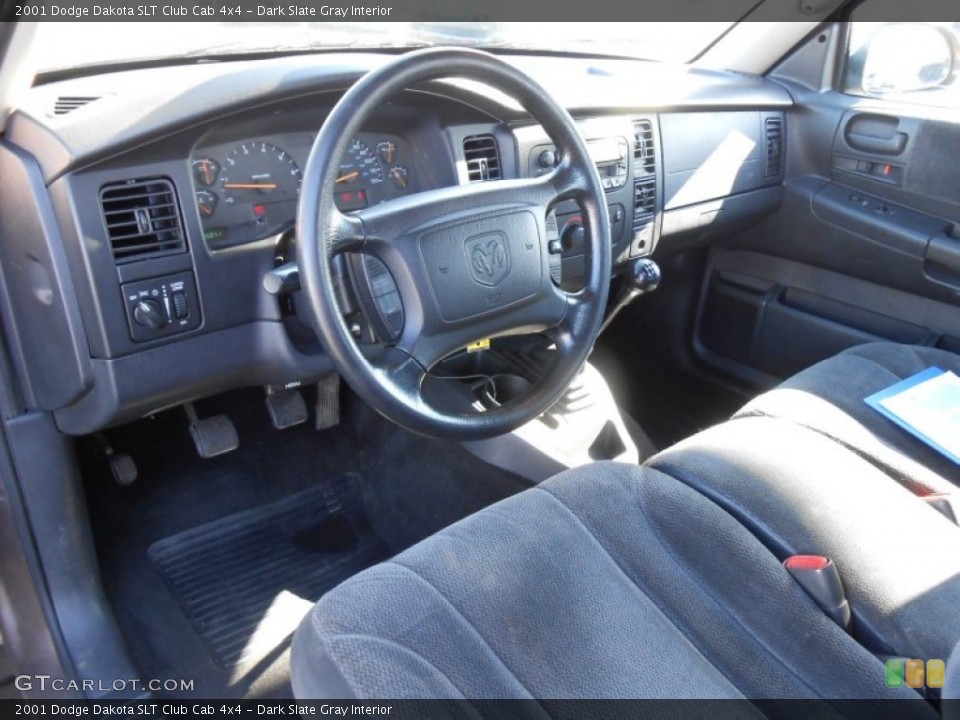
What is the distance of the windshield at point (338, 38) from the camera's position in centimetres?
149

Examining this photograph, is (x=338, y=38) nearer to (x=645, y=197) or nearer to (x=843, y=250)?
(x=645, y=197)

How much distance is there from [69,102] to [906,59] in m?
2.11

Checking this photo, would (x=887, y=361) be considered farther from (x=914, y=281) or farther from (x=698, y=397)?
(x=698, y=397)

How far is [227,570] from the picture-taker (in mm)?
1893

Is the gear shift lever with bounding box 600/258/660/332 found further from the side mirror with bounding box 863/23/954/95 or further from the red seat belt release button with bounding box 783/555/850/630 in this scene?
the side mirror with bounding box 863/23/954/95

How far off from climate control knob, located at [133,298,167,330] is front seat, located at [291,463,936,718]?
0.57 meters

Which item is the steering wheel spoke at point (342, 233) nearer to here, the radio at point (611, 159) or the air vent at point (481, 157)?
the air vent at point (481, 157)

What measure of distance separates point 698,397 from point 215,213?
5.66 feet

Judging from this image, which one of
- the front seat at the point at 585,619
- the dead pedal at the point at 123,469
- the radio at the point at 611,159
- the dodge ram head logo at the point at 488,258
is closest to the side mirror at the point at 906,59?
the radio at the point at 611,159

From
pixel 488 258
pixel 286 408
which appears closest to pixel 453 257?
pixel 488 258

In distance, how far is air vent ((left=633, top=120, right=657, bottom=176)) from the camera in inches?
82.6

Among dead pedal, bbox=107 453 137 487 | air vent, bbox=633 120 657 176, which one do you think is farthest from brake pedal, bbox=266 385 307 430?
air vent, bbox=633 120 657 176

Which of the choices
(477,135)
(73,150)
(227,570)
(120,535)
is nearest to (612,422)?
(477,135)

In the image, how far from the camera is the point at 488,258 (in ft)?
4.48
